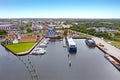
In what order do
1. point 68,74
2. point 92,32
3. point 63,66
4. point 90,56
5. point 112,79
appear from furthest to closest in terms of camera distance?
1. point 92,32
2. point 90,56
3. point 63,66
4. point 68,74
5. point 112,79

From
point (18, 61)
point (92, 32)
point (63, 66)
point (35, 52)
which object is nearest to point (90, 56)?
point (63, 66)

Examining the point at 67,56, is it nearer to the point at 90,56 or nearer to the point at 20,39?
the point at 90,56

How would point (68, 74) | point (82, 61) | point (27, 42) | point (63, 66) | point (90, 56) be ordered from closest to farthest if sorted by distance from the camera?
point (68, 74) < point (63, 66) < point (82, 61) < point (90, 56) < point (27, 42)

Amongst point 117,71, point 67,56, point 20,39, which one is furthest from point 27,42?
point 117,71

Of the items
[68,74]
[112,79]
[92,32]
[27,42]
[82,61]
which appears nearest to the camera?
[112,79]

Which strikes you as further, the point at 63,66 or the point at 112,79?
the point at 63,66

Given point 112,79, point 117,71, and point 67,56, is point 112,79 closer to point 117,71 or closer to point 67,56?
point 117,71
